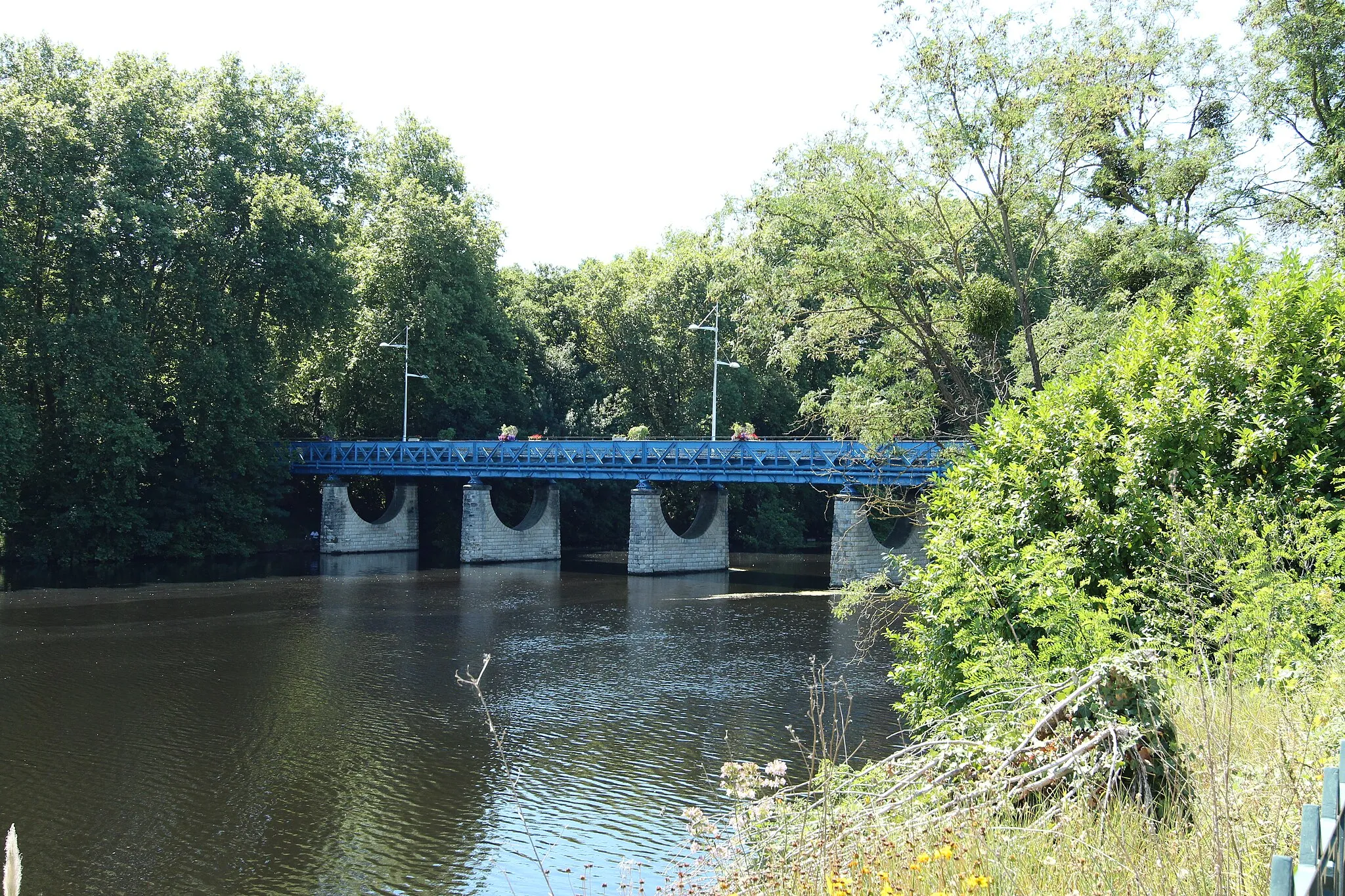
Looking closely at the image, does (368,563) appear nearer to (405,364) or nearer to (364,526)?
(364,526)

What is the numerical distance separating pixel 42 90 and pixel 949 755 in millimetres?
37939

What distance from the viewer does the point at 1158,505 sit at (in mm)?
9094

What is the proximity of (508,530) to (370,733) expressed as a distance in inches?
1035

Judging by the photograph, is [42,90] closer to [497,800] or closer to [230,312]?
[230,312]

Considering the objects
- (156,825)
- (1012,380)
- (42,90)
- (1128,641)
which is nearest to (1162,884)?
(1128,641)

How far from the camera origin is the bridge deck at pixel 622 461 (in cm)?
3272

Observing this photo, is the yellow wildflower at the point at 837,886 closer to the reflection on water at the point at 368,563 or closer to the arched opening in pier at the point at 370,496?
the reflection on water at the point at 368,563

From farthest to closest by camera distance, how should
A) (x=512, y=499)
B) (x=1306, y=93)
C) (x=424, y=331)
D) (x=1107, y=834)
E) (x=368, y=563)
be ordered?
(x=512, y=499) → (x=424, y=331) → (x=368, y=563) → (x=1306, y=93) → (x=1107, y=834)

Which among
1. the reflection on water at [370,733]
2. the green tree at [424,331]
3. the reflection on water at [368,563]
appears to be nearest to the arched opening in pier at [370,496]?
the green tree at [424,331]

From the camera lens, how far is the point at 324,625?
987 inches

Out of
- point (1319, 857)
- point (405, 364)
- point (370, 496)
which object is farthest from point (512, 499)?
point (1319, 857)

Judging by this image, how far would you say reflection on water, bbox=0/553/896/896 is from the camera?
1104cm

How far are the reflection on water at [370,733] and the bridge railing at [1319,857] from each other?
4.52 meters

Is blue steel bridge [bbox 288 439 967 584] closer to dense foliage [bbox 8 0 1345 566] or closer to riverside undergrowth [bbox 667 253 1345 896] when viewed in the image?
dense foliage [bbox 8 0 1345 566]
